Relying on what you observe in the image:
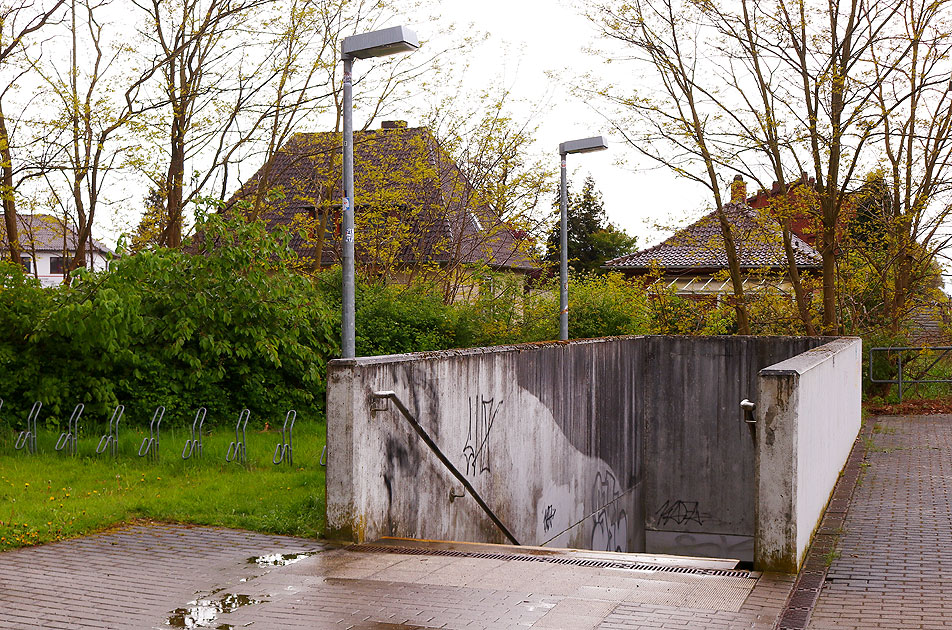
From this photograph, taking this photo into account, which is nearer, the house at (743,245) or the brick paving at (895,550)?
the brick paving at (895,550)

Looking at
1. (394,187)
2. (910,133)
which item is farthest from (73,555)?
(910,133)

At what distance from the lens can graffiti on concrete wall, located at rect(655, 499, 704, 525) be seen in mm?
17938

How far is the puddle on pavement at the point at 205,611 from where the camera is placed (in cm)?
567

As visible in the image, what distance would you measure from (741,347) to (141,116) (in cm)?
1110

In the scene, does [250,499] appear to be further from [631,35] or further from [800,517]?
[631,35]

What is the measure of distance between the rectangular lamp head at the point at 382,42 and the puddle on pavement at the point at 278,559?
17.5 feet

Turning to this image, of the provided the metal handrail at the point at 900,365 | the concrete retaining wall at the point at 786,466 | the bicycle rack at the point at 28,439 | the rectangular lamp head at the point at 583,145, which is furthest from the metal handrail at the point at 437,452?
the metal handrail at the point at 900,365

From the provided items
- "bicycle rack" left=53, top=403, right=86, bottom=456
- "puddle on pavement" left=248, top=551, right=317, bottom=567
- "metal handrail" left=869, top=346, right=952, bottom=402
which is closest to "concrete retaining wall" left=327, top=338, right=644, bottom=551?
"puddle on pavement" left=248, top=551, right=317, bottom=567

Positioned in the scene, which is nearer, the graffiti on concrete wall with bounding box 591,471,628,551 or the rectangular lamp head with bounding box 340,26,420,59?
the rectangular lamp head with bounding box 340,26,420,59

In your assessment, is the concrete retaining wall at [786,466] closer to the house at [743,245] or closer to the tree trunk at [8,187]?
the tree trunk at [8,187]

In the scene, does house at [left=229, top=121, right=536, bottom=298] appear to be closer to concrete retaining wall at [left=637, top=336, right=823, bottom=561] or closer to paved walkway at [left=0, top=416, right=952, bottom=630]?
concrete retaining wall at [left=637, top=336, right=823, bottom=561]

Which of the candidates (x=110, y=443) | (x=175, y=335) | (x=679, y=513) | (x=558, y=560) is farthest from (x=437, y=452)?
(x=679, y=513)

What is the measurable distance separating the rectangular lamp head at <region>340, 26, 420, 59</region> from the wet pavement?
202 inches

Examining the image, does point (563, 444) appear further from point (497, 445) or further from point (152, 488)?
point (152, 488)
